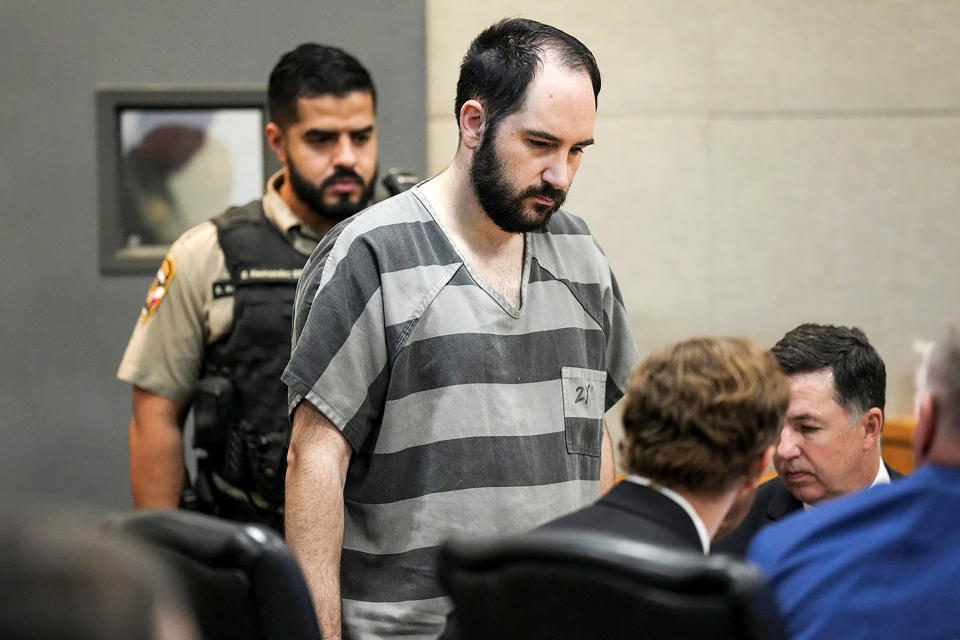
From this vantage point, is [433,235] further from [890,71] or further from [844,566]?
[890,71]

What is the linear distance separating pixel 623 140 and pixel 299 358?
2.22m

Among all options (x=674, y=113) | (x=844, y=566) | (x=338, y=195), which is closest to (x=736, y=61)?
(x=674, y=113)

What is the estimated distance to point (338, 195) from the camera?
2.69 meters

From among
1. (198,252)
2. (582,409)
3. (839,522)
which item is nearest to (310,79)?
(198,252)

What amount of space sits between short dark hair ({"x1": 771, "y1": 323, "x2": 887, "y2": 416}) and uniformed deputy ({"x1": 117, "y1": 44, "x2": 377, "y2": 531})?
1035 millimetres

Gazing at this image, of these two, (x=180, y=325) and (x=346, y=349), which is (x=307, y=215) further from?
(x=346, y=349)

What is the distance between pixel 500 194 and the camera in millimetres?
1916

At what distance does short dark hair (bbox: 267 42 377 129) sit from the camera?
2.69m

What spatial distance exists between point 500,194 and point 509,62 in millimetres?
212

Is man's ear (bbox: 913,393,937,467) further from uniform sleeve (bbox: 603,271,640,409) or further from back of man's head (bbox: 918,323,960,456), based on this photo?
uniform sleeve (bbox: 603,271,640,409)

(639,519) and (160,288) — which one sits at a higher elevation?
(160,288)

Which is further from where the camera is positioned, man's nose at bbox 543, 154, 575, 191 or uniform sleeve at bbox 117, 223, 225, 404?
uniform sleeve at bbox 117, 223, 225, 404

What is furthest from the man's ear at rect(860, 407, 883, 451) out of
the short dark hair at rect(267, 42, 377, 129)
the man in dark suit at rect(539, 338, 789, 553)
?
the short dark hair at rect(267, 42, 377, 129)

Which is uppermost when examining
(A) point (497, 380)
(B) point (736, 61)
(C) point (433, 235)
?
(B) point (736, 61)
